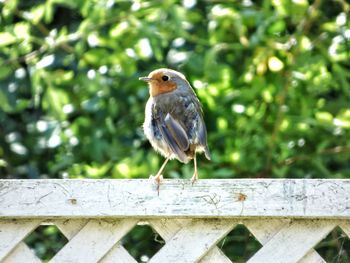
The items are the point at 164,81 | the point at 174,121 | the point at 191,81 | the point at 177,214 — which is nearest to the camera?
the point at 177,214

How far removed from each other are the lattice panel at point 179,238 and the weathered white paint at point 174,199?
0.05 metres

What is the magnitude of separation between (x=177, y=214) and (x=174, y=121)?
1.61 m

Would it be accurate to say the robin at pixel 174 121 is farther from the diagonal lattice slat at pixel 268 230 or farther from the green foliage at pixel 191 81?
the diagonal lattice slat at pixel 268 230

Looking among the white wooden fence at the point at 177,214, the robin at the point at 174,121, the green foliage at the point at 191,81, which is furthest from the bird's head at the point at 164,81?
the white wooden fence at the point at 177,214

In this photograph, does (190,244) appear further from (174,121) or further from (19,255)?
(174,121)

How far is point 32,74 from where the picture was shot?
5152 mm

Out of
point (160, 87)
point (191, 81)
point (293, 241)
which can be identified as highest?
point (293, 241)

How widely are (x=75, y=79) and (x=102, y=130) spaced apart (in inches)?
15.5

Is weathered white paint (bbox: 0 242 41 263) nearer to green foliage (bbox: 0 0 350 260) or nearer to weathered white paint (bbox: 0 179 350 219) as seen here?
weathered white paint (bbox: 0 179 350 219)

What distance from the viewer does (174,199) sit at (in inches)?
106

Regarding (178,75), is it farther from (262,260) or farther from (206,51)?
(262,260)

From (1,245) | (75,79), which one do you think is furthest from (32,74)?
(1,245)

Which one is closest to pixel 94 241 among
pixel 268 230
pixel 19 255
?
pixel 19 255

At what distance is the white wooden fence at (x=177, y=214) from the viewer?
2.67 metres
